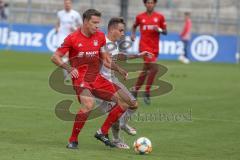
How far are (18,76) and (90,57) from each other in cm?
1285

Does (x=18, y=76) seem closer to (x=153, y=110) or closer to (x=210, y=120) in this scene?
(x=153, y=110)

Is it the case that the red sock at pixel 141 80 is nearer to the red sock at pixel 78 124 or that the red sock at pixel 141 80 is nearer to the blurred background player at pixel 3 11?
the red sock at pixel 78 124

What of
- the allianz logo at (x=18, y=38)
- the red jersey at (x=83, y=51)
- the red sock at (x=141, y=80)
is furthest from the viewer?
the allianz logo at (x=18, y=38)

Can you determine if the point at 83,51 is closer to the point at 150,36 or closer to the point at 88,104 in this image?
the point at 88,104

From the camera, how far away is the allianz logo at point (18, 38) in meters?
37.6

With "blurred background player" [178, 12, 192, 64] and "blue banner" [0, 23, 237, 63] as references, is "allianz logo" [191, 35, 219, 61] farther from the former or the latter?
"blurred background player" [178, 12, 192, 64]

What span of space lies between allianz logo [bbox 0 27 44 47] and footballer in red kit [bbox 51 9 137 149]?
82.2 feet

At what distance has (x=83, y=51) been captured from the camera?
12.5 m

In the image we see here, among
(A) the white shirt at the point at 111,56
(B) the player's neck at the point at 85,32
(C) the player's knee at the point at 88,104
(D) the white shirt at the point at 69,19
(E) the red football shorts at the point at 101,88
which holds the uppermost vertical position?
(B) the player's neck at the point at 85,32

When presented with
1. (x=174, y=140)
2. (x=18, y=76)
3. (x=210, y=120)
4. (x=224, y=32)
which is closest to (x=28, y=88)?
(x=18, y=76)

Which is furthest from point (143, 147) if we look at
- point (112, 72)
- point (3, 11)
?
point (3, 11)

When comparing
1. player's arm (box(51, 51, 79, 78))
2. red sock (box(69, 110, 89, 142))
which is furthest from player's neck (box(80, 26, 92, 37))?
red sock (box(69, 110, 89, 142))

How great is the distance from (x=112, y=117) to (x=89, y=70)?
0.86 meters

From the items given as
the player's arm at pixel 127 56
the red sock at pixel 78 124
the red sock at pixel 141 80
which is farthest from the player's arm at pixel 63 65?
the red sock at pixel 141 80
